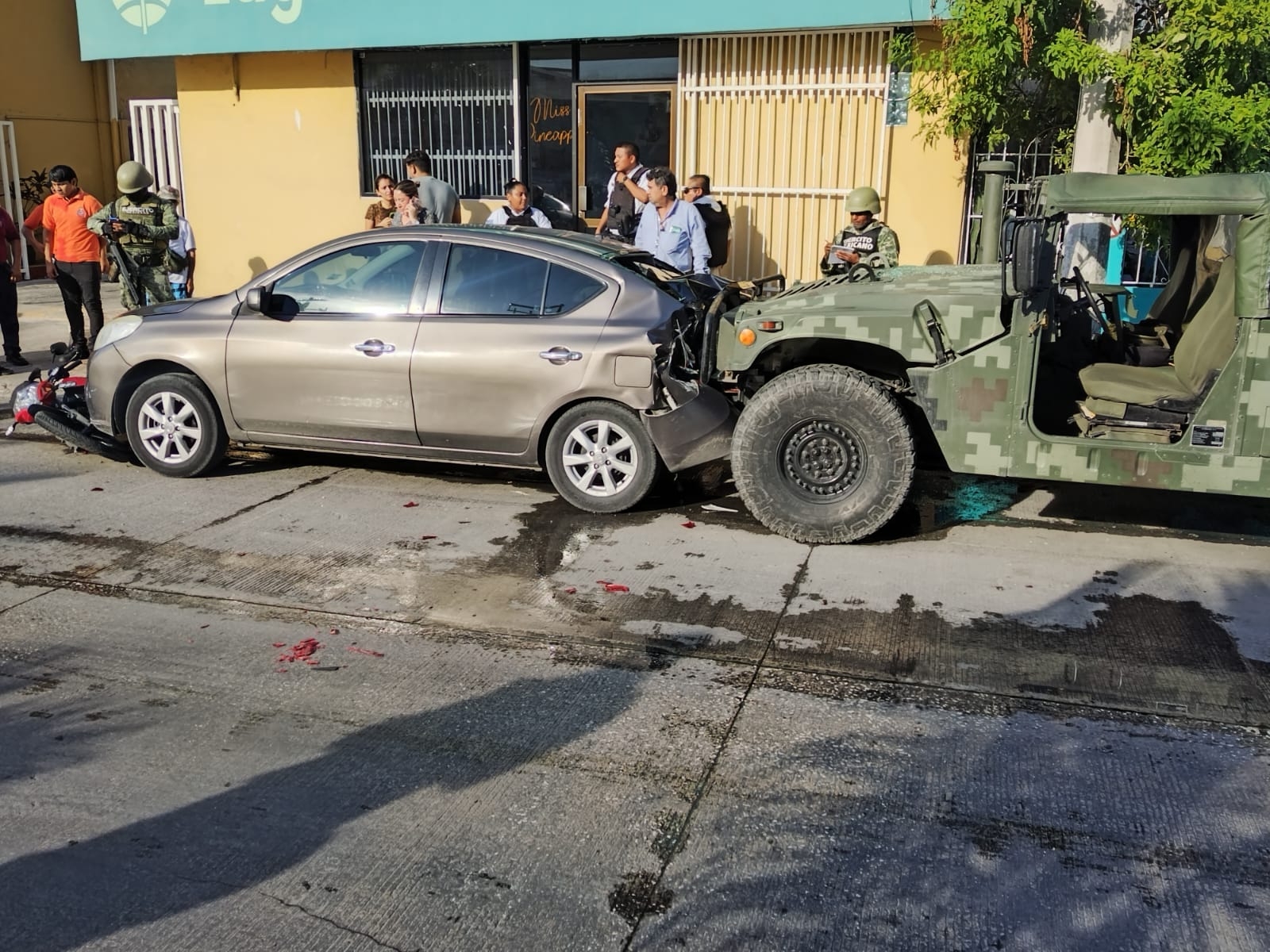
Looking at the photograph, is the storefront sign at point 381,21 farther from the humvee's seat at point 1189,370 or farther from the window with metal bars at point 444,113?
the humvee's seat at point 1189,370

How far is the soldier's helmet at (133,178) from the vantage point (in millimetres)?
10289

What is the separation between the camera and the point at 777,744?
4.02 metres

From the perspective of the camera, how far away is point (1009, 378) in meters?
5.66

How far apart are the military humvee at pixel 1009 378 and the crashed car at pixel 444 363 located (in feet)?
1.55

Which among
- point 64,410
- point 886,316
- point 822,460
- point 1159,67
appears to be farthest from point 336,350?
point 1159,67

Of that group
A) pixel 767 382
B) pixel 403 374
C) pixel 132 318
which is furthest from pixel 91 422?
pixel 767 382

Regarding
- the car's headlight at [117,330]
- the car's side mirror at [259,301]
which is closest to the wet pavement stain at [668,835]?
the car's side mirror at [259,301]

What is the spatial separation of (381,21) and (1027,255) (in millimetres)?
9125

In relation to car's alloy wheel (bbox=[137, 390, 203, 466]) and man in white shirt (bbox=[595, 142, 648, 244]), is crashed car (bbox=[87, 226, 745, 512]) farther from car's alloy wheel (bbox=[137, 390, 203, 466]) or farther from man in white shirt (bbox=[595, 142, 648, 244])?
man in white shirt (bbox=[595, 142, 648, 244])

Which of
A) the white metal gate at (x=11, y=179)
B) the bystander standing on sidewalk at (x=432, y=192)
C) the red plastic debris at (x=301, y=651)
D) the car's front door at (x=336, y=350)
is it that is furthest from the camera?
the white metal gate at (x=11, y=179)

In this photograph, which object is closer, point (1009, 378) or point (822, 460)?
point (1009, 378)

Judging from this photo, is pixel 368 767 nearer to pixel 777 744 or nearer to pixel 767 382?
pixel 777 744

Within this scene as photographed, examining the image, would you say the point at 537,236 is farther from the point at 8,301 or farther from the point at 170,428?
the point at 8,301

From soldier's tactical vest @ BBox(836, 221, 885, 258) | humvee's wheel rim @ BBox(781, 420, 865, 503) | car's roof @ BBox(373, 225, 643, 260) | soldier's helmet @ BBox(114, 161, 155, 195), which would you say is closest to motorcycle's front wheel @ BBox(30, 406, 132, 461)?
car's roof @ BBox(373, 225, 643, 260)
